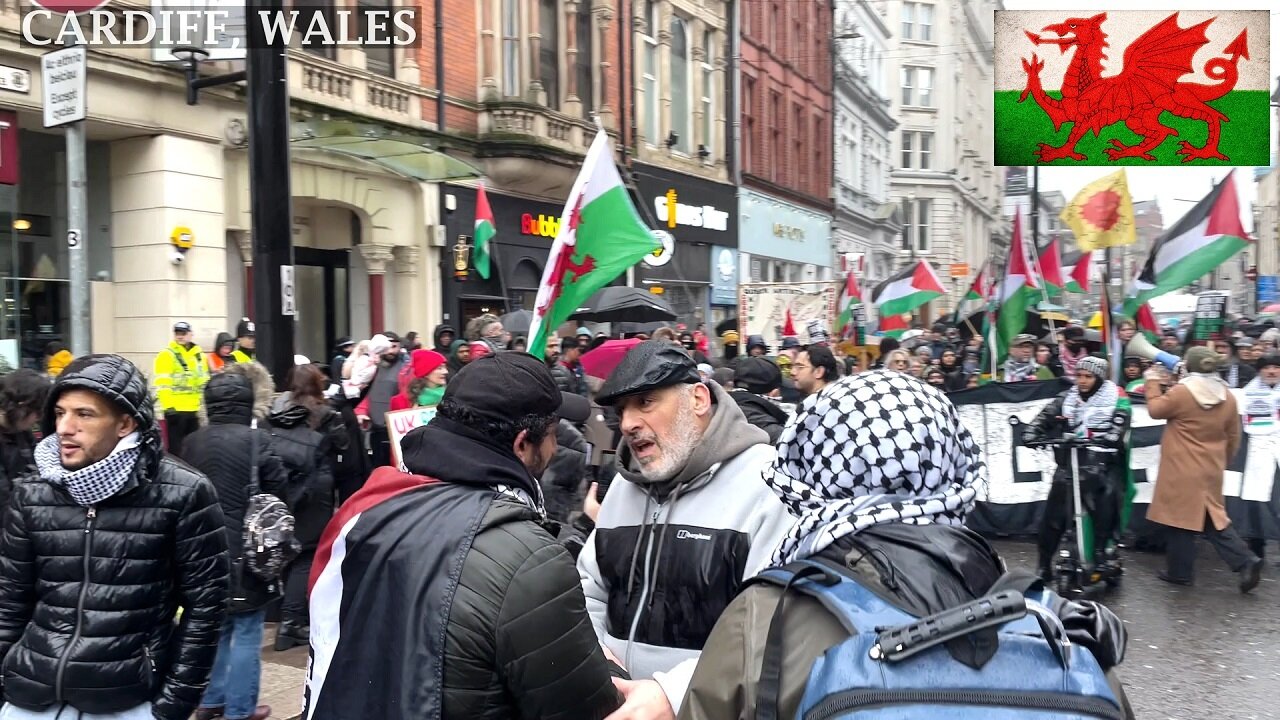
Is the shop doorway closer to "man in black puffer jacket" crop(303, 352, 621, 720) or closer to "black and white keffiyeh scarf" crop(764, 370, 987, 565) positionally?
"man in black puffer jacket" crop(303, 352, 621, 720)

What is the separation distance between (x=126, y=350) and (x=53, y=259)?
1452mm

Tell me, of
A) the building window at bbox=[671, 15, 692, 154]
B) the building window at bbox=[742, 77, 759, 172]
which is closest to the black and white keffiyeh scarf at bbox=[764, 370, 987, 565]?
the building window at bbox=[671, 15, 692, 154]

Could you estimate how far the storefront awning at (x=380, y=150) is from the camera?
14.9m

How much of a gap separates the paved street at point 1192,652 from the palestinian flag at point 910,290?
1167 centimetres

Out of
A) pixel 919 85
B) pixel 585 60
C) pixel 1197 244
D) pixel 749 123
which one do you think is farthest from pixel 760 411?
pixel 919 85

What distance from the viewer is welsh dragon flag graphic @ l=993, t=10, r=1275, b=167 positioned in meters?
8.52

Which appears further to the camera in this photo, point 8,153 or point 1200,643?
point 8,153

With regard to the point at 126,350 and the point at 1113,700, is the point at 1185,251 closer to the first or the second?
the point at 1113,700

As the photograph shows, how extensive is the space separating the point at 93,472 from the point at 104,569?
28cm

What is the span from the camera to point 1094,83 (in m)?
8.67

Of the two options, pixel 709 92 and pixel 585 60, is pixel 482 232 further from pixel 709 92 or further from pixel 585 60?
pixel 709 92

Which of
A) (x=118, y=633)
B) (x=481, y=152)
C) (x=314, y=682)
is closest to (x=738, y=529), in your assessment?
(x=314, y=682)

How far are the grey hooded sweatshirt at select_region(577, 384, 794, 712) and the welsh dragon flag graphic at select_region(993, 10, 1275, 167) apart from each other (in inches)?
249

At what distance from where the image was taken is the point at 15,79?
1145 centimetres
